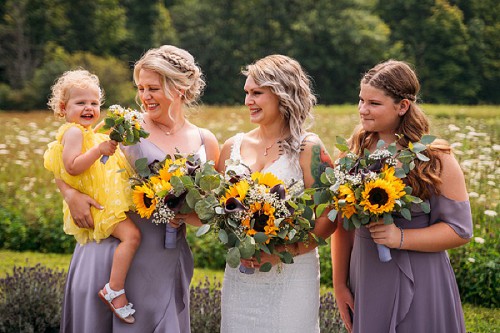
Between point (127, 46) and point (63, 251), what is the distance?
28.2 metres

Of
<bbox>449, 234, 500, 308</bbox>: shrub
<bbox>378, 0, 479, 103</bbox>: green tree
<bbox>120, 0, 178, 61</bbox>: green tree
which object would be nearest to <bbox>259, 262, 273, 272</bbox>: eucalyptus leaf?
<bbox>449, 234, 500, 308</bbox>: shrub

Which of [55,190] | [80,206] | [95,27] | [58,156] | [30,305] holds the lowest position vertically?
[95,27]

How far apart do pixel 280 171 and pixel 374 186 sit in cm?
69

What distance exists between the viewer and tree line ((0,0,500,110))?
28484 millimetres

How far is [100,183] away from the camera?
14.0 feet

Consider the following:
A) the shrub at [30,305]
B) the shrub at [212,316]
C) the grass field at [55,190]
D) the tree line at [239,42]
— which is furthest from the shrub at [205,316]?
the tree line at [239,42]

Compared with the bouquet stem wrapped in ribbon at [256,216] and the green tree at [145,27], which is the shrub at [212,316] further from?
the green tree at [145,27]

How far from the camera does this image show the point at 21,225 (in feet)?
33.3

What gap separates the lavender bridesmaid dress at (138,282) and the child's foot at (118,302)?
0.19 ft

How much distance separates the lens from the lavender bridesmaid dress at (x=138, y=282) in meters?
4.30

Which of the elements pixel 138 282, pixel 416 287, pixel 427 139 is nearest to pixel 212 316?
pixel 138 282

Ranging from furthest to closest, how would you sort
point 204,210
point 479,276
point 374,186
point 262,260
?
point 479,276
point 262,260
point 204,210
point 374,186

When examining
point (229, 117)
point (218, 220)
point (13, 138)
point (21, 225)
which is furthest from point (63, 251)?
point (229, 117)

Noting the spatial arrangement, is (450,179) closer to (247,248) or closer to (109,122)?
(247,248)
